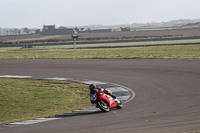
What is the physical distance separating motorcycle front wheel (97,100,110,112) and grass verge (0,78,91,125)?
6.47 ft

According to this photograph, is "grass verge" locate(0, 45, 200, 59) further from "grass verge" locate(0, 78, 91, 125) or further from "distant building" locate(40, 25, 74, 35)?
"distant building" locate(40, 25, 74, 35)

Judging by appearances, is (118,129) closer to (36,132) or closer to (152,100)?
(36,132)

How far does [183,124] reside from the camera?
12148 mm

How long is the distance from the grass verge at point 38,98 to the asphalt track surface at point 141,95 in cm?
262

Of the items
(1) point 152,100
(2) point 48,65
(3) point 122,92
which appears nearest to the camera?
(1) point 152,100

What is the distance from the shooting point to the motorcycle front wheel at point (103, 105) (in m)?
15.3

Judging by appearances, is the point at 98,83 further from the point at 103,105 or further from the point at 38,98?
the point at 103,105

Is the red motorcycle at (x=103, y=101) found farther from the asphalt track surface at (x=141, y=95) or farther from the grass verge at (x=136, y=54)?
the grass verge at (x=136, y=54)

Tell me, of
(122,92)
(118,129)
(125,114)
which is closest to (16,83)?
(122,92)

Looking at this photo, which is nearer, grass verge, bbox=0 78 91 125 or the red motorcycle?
the red motorcycle

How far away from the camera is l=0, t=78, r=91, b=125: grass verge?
17438 mm

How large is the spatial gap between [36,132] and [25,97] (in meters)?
9.35

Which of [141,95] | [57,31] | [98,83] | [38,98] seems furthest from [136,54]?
[57,31]

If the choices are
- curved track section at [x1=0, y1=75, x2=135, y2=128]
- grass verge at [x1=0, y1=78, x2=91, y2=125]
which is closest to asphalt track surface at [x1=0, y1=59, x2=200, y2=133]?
curved track section at [x1=0, y1=75, x2=135, y2=128]
